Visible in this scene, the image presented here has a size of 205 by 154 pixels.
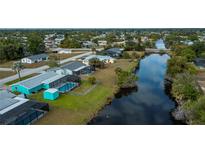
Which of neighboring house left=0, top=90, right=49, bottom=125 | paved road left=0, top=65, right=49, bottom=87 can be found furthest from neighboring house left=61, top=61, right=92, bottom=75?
neighboring house left=0, top=90, right=49, bottom=125

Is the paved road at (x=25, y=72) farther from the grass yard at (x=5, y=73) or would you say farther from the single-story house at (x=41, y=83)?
the single-story house at (x=41, y=83)

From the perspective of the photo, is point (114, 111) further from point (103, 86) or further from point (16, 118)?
point (16, 118)

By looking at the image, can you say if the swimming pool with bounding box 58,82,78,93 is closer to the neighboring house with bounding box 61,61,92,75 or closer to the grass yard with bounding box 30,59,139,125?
the grass yard with bounding box 30,59,139,125

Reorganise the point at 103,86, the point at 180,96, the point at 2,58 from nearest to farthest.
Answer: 1. the point at 180,96
2. the point at 103,86
3. the point at 2,58

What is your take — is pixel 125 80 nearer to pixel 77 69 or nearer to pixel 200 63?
pixel 77 69

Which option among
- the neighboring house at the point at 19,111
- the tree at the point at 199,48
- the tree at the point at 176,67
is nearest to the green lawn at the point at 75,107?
the neighboring house at the point at 19,111

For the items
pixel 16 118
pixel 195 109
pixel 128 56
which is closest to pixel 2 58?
pixel 128 56

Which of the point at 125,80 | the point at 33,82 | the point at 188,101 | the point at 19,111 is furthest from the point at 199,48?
the point at 19,111
